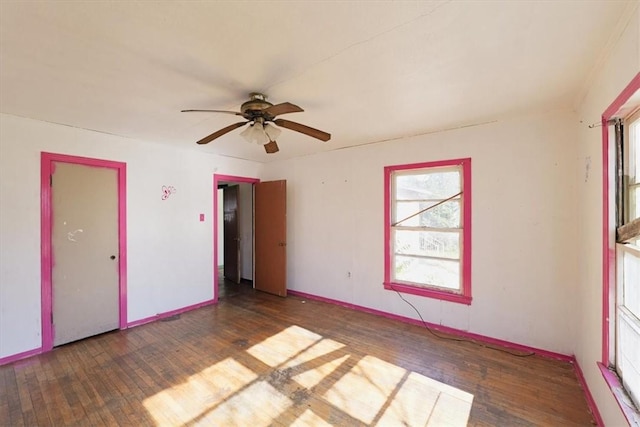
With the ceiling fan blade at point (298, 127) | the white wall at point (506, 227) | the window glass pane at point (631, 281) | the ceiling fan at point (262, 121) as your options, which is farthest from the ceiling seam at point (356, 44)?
the white wall at point (506, 227)

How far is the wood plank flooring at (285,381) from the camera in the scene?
74.2 inches

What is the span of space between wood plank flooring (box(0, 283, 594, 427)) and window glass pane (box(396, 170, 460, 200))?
168cm

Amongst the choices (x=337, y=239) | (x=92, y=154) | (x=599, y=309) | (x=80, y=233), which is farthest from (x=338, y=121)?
(x=80, y=233)

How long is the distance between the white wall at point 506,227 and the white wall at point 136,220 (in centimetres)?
237

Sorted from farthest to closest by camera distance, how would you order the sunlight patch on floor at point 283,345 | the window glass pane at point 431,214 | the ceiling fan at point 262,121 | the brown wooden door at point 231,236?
the brown wooden door at point 231,236
the window glass pane at point 431,214
the sunlight patch on floor at point 283,345
the ceiling fan at point 262,121

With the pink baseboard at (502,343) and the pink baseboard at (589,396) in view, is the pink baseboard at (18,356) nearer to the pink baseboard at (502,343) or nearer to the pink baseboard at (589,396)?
the pink baseboard at (502,343)

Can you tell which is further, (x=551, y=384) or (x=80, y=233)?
(x=80, y=233)

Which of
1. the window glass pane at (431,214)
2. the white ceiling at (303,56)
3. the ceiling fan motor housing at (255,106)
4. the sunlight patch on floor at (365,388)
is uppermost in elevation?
the white ceiling at (303,56)

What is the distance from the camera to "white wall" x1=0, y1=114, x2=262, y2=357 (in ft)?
8.53

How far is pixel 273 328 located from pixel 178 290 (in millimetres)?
1603

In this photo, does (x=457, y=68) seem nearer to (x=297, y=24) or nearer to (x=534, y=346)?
(x=297, y=24)

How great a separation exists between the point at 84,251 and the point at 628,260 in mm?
4727

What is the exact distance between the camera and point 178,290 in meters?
3.89

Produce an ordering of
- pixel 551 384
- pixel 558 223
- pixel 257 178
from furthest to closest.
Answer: pixel 257 178 → pixel 558 223 → pixel 551 384
